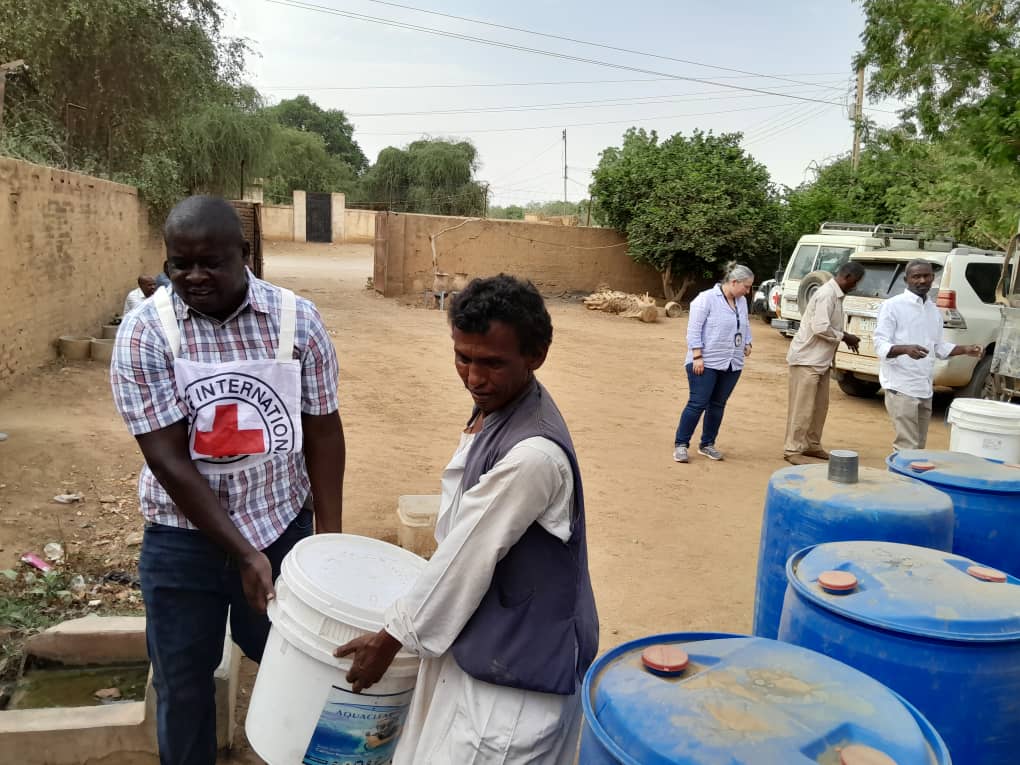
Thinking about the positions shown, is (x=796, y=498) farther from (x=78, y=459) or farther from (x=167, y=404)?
(x=78, y=459)

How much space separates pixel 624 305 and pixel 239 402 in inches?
618

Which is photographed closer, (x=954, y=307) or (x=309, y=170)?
(x=954, y=307)

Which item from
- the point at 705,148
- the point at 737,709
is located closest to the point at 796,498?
the point at 737,709

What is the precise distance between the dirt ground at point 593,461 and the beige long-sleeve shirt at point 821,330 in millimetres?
1001

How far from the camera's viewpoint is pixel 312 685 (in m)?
1.66

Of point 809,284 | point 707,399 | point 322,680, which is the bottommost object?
point 707,399

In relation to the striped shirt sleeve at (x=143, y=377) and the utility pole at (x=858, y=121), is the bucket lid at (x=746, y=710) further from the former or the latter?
the utility pole at (x=858, y=121)

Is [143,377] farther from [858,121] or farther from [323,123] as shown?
[323,123]

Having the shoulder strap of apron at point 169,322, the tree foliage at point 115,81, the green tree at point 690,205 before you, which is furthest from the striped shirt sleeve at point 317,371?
the green tree at point 690,205

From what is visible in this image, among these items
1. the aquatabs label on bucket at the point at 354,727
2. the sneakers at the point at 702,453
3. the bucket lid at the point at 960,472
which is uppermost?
the bucket lid at the point at 960,472

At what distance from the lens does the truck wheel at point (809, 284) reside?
10648 mm

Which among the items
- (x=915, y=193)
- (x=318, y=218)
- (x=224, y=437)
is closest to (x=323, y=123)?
(x=318, y=218)

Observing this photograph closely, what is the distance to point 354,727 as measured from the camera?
1671mm

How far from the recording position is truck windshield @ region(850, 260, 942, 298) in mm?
8758
